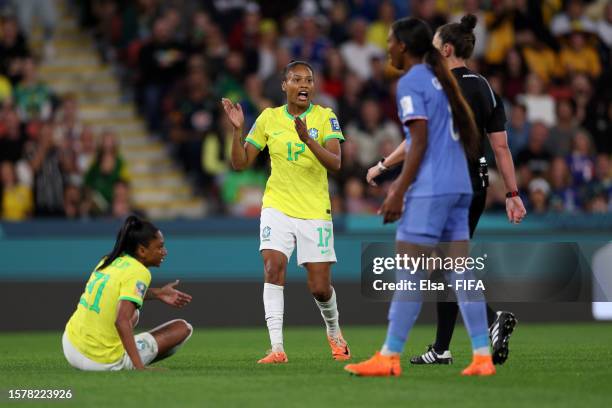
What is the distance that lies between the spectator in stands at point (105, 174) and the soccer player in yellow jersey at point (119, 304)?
23.9ft

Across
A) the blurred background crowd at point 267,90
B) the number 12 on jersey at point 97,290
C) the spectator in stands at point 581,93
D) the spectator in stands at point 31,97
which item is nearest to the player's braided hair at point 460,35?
the number 12 on jersey at point 97,290

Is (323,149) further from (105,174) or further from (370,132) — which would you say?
(370,132)

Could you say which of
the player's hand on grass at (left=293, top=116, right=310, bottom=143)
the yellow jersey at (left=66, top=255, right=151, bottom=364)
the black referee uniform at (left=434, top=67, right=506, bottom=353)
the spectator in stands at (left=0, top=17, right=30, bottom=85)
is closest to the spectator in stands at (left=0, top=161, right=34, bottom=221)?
the spectator in stands at (left=0, top=17, right=30, bottom=85)

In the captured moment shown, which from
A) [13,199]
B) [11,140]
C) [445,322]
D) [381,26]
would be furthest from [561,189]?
[445,322]

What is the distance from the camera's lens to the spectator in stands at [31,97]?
16734 mm

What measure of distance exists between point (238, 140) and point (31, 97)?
8.24 metres

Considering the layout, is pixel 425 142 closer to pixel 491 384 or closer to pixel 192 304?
pixel 491 384

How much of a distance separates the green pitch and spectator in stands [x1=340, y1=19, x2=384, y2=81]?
24.8 feet

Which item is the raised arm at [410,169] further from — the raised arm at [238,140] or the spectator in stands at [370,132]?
the spectator in stands at [370,132]

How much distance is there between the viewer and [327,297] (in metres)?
9.76

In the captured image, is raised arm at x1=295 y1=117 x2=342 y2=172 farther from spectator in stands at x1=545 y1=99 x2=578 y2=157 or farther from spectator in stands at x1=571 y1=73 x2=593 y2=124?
spectator in stands at x1=571 y1=73 x2=593 y2=124

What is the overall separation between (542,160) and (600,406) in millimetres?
10007

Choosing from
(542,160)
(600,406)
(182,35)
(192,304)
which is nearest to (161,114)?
(182,35)

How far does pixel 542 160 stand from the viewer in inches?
643
